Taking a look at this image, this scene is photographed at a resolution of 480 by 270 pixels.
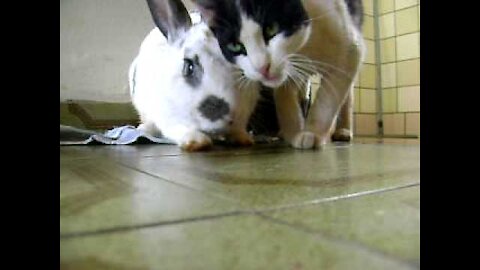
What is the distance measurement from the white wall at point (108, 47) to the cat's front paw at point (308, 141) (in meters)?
1.20

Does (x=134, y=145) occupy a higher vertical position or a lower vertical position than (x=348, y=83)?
lower

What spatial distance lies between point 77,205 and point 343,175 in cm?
39

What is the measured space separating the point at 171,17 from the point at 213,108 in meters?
0.28

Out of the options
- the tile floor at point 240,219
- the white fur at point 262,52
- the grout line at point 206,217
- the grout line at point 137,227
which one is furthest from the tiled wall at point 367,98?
the grout line at point 137,227

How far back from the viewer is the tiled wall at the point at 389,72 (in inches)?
85.8

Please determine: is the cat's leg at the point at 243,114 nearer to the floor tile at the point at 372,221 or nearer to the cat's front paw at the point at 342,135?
the cat's front paw at the point at 342,135

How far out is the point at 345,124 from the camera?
1727 millimetres

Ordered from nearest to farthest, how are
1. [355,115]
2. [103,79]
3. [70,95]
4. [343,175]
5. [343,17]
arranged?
[343,175]
[343,17]
[70,95]
[103,79]
[355,115]

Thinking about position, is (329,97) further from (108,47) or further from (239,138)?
(108,47)

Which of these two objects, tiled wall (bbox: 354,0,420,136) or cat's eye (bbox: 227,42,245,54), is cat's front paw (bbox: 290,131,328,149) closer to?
cat's eye (bbox: 227,42,245,54)
